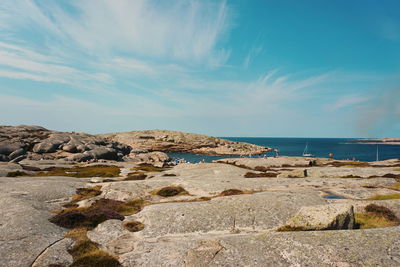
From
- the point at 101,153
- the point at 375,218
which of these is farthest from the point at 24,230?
the point at 101,153

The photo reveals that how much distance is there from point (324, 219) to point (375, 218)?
8779 millimetres

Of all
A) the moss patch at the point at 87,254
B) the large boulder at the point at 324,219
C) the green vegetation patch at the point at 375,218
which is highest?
the large boulder at the point at 324,219

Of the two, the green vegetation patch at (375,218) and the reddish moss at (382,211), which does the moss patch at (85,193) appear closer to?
the green vegetation patch at (375,218)

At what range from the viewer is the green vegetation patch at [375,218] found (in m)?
19.7

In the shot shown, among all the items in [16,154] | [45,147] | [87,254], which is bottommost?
[16,154]

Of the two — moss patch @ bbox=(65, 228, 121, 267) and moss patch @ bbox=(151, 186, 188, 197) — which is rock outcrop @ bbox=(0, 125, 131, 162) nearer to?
moss patch @ bbox=(151, 186, 188, 197)

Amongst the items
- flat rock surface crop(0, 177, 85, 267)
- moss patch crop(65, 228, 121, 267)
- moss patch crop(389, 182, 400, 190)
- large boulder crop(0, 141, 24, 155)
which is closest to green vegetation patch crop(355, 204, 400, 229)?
moss patch crop(389, 182, 400, 190)

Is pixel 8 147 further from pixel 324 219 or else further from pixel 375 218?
pixel 375 218

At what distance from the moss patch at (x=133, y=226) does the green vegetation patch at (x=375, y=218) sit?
17832 mm

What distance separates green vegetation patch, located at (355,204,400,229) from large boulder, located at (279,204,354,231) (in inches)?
176

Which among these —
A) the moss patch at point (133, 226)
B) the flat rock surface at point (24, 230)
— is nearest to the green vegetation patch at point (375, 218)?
the moss patch at point (133, 226)

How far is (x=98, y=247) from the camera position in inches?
604

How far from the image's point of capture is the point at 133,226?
63.2 feet

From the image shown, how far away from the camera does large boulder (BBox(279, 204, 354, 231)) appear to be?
51.5 feet
